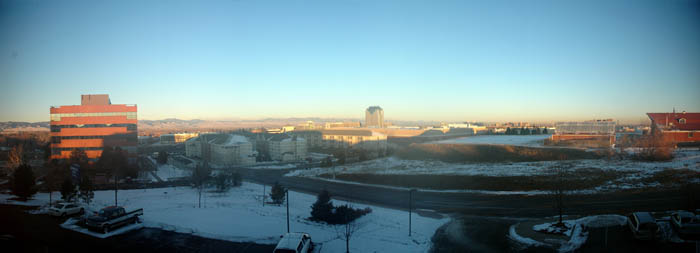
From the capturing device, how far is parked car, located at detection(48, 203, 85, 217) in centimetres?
1418

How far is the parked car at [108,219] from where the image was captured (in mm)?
12141

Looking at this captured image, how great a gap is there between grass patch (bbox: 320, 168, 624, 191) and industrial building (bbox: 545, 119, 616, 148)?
1820 cm

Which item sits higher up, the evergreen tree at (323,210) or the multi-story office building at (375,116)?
the multi-story office building at (375,116)

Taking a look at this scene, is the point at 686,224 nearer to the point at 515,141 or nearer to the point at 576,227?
the point at 576,227

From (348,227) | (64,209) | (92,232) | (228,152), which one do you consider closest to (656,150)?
(348,227)

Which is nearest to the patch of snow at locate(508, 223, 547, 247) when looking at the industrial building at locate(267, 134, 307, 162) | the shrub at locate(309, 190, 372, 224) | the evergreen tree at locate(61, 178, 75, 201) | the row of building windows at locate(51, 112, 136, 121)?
the shrub at locate(309, 190, 372, 224)

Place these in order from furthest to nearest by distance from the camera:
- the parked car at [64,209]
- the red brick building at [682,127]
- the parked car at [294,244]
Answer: the red brick building at [682,127] → the parked car at [64,209] → the parked car at [294,244]

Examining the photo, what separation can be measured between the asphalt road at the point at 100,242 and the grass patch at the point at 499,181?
17347 mm

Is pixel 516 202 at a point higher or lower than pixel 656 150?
lower

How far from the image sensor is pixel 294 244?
9.68m

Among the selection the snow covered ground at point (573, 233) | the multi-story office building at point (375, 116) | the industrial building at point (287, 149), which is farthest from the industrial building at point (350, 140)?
the multi-story office building at point (375, 116)

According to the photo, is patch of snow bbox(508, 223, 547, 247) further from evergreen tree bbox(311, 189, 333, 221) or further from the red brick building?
the red brick building

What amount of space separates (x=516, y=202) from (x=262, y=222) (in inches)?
529

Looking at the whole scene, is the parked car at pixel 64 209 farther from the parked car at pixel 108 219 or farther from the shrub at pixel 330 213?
the shrub at pixel 330 213
